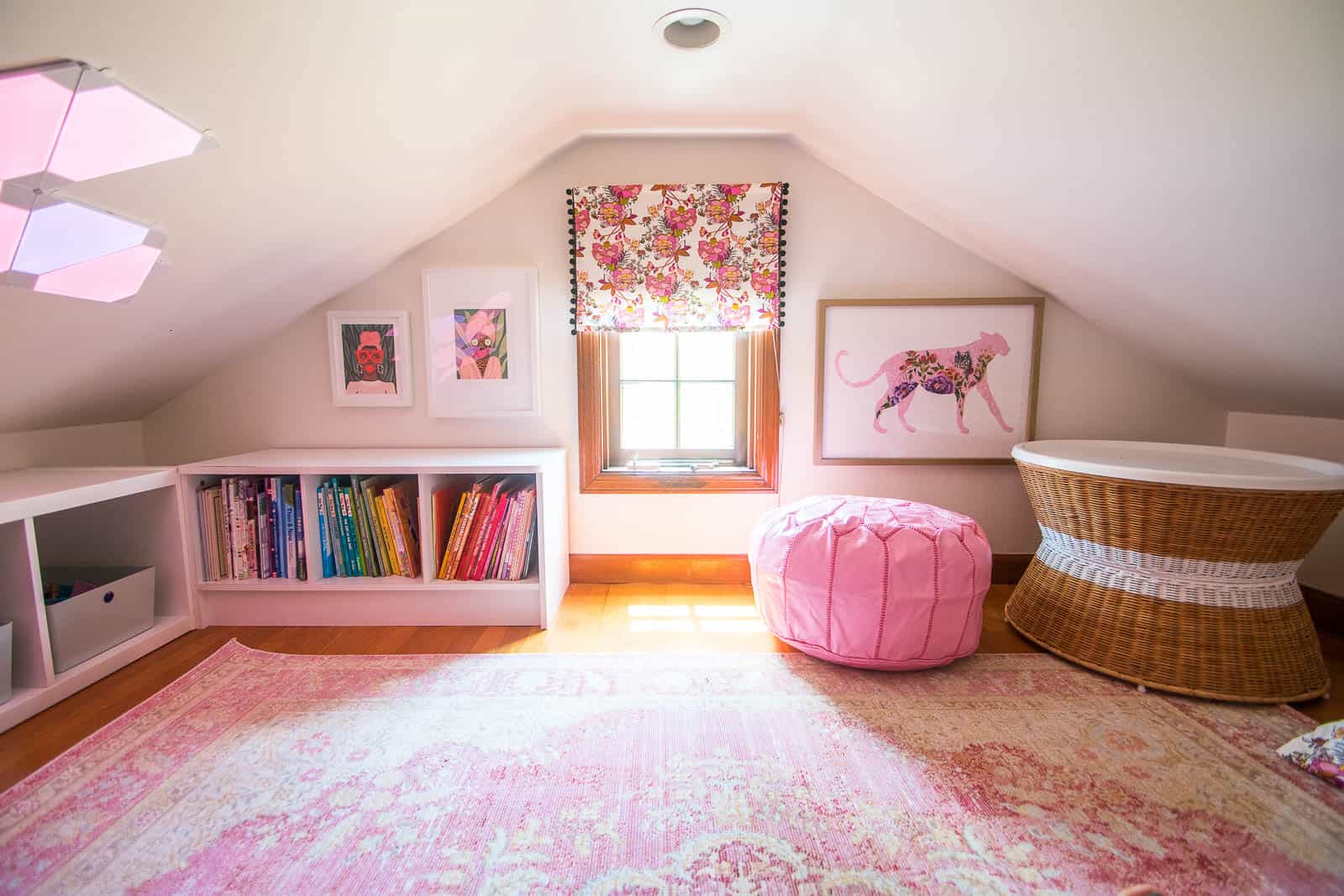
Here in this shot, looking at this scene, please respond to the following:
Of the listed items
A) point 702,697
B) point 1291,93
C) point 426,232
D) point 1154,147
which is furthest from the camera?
point 426,232

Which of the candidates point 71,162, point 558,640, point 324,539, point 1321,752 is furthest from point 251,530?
point 1321,752

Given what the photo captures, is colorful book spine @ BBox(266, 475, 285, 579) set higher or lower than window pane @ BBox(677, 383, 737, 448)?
lower

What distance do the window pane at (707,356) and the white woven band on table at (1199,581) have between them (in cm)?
151

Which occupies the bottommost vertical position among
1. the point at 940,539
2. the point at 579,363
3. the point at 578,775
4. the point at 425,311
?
the point at 578,775

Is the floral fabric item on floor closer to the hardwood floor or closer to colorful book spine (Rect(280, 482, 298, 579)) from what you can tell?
the hardwood floor

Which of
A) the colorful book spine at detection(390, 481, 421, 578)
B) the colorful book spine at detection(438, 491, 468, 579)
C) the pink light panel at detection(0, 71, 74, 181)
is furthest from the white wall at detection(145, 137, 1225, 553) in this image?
the pink light panel at detection(0, 71, 74, 181)

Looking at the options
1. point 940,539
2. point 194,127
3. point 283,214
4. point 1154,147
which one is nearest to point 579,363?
point 283,214

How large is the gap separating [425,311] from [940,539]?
7.13ft

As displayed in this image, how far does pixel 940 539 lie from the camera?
5.50 feet

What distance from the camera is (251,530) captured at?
6.74ft

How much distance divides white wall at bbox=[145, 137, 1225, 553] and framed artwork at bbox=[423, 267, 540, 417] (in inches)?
2.1

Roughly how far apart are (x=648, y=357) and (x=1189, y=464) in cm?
200

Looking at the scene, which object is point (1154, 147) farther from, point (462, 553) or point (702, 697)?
point (462, 553)

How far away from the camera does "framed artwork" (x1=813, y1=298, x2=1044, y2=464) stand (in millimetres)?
2361
